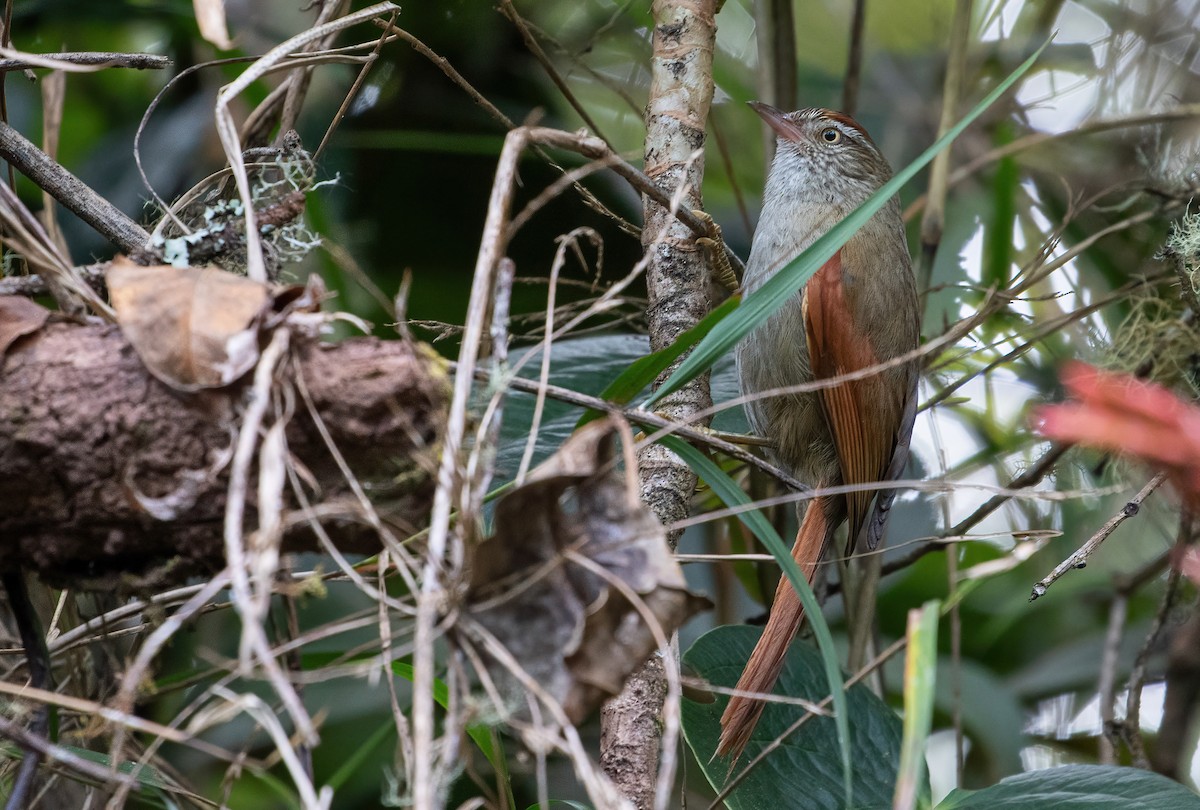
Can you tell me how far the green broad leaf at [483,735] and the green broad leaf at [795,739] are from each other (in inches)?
15.8

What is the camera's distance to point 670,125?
2135 millimetres

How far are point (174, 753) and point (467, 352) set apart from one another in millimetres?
2221

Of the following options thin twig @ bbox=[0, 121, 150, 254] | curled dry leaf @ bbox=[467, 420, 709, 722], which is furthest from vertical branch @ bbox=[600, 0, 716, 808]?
thin twig @ bbox=[0, 121, 150, 254]

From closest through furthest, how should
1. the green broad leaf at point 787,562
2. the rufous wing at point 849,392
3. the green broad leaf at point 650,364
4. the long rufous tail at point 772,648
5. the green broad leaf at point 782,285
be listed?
the green broad leaf at point 787,562, the green broad leaf at point 782,285, the green broad leaf at point 650,364, the long rufous tail at point 772,648, the rufous wing at point 849,392

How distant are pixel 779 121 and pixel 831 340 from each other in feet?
2.38

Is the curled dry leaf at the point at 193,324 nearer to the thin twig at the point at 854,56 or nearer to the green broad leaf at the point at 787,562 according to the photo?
the green broad leaf at the point at 787,562

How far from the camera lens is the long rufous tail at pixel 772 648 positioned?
6.51 ft

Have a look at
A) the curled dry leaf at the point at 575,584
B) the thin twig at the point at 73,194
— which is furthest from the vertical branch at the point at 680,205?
the thin twig at the point at 73,194

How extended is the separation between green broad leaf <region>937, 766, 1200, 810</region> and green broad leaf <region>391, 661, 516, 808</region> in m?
0.77

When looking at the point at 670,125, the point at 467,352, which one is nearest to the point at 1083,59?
the point at 670,125

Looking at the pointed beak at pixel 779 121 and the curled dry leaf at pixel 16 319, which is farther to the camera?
the pointed beak at pixel 779 121

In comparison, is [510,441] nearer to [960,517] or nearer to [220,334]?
[220,334]

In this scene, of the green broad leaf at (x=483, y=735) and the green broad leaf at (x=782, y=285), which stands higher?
the green broad leaf at (x=782, y=285)

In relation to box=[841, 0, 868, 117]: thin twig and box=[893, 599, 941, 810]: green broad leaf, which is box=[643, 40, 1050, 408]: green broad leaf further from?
box=[841, 0, 868, 117]: thin twig
